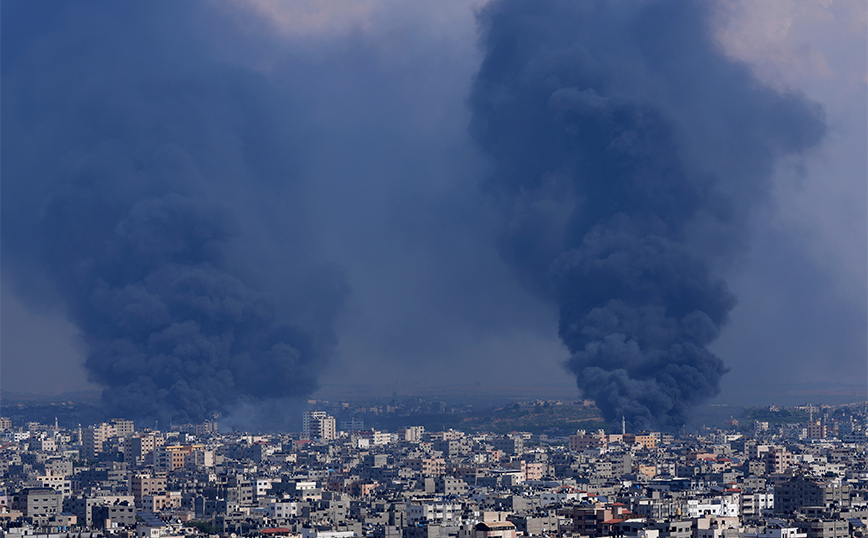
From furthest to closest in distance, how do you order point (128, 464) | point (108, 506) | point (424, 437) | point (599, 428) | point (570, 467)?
point (424, 437)
point (599, 428)
point (128, 464)
point (570, 467)
point (108, 506)

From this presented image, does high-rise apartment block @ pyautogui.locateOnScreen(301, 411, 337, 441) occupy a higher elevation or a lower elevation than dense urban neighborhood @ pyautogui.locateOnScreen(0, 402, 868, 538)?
higher

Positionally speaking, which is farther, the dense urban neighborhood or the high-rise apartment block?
the high-rise apartment block

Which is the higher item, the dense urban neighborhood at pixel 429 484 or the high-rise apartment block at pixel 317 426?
the high-rise apartment block at pixel 317 426

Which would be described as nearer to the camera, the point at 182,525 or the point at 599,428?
the point at 182,525

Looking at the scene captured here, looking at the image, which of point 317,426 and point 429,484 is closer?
point 429,484

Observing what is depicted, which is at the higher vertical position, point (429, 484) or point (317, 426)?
point (317, 426)

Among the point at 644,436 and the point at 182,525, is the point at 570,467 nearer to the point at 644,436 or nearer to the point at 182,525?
the point at 644,436

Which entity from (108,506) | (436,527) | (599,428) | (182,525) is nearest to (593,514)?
(436,527)

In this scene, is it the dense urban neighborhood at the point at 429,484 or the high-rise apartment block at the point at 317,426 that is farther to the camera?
the high-rise apartment block at the point at 317,426
